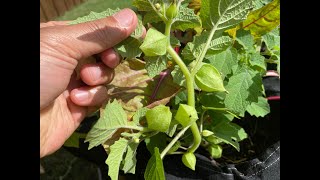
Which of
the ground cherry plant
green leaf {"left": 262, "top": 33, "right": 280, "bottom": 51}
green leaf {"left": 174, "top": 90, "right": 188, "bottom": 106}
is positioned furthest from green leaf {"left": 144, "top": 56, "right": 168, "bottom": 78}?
green leaf {"left": 262, "top": 33, "right": 280, "bottom": 51}

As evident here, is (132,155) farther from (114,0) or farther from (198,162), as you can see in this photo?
(114,0)

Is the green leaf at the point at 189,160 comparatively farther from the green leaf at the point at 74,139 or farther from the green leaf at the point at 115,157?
the green leaf at the point at 74,139

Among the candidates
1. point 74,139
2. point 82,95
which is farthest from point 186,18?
point 74,139

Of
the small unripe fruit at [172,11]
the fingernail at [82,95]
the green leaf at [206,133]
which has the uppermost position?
the small unripe fruit at [172,11]

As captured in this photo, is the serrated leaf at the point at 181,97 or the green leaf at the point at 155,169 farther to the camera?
the serrated leaf at the point at 181,97

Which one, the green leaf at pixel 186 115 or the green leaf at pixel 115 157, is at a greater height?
the green leaf at pixel 186 115

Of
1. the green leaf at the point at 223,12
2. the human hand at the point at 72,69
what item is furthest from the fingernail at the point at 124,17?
the green leaf at the point at 223,12

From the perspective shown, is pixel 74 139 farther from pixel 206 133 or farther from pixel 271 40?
pixel 271 40
